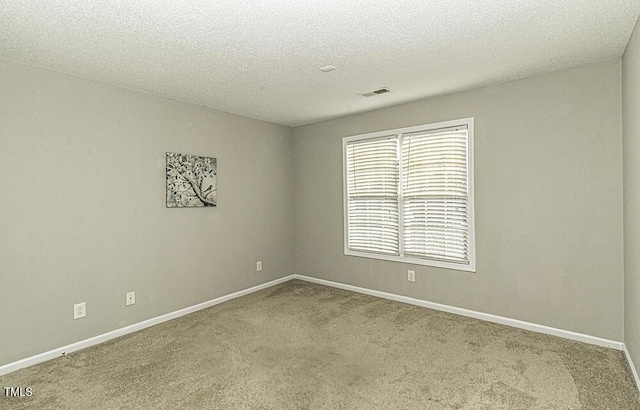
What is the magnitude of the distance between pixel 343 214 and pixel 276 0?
3.21 metres

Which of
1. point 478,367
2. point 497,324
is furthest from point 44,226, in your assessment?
point 497,324

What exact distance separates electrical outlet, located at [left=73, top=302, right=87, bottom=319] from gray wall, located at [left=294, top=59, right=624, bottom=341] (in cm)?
343

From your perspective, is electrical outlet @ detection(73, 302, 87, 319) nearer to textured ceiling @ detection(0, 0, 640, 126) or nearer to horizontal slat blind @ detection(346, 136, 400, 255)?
textured ceiling @ detection(0, 0, 640, 126)

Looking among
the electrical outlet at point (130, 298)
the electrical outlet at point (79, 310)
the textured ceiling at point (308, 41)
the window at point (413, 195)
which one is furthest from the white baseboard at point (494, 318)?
the electrical outlet at point (79, 310)

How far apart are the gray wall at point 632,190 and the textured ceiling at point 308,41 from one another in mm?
227

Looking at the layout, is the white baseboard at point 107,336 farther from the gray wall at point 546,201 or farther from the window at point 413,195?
the gray wall at point 546,201

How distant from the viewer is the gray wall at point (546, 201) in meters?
2.88

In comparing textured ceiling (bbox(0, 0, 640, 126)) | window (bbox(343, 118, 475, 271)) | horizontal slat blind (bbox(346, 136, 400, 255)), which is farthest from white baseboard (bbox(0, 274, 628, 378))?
textured ceiling (bbox(0, 0, 640, 126))

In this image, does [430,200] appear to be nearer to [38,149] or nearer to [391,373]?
[391,373]

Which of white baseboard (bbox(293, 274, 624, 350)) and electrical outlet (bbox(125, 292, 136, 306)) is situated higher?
electrical outlet (bbox(125, 292, 136, 306))

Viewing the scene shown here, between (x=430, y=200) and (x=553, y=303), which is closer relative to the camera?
(x=553, y=303)

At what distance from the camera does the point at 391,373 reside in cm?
251

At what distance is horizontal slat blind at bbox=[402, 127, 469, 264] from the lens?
3.71 metres

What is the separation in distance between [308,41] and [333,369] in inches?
96.2
